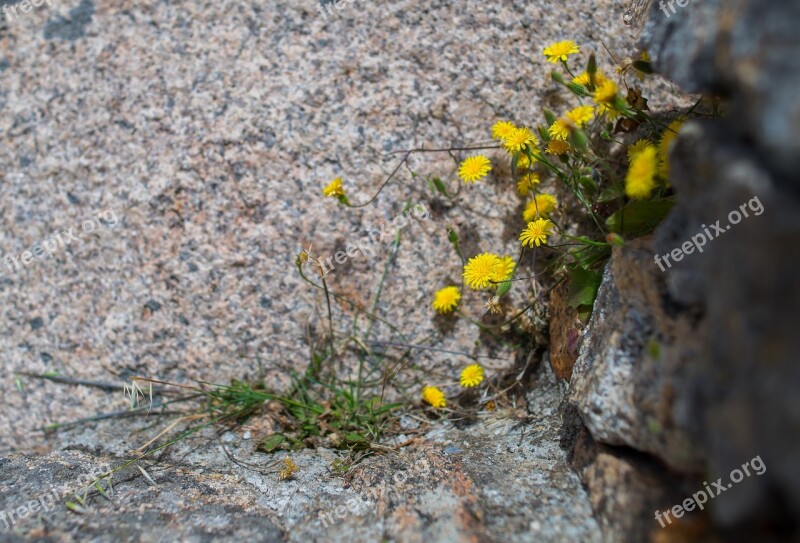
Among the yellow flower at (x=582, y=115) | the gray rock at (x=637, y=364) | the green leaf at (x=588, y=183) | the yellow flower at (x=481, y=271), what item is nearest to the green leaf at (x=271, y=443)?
the yellow flower at (x=481, y=271)

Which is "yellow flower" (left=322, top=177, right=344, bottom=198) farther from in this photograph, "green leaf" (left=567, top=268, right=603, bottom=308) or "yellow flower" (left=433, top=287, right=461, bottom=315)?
"green leaf" (left=567, top=268, right=603, bottom=308)

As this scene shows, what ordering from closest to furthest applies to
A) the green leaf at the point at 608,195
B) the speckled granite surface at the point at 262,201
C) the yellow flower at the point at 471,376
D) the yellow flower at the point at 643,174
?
the yellow flower at the point at 643,174 < the green leaf at the point at 608,195 < the yellow flower at the point at 471,376 < the speckled granite surface at the point at 262,201

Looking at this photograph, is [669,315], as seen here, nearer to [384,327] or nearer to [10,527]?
[384,327]

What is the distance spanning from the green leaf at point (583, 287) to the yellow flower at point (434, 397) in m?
0.61

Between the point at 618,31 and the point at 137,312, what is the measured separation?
Answer: 2206 mm

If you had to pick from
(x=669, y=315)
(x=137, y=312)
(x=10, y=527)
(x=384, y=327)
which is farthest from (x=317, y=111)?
(x=10, y=527)

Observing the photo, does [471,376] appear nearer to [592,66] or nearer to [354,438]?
[354,438]

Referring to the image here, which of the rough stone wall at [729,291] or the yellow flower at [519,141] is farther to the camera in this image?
the yellow flower at [519,141]

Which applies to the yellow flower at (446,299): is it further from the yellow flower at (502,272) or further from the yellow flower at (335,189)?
the yellow flower at (335,189)

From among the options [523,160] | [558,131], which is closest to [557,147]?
[558,131]

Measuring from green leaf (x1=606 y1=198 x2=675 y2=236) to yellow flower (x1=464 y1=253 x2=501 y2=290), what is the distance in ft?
1.48

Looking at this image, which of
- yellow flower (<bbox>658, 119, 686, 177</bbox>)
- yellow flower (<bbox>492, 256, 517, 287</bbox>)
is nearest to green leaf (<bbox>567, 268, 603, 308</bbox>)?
yellow flower (<bbox>492, 256, 517, 287</bbox>)

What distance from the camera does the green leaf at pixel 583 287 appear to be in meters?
2.11

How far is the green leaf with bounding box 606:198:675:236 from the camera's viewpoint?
6.70 ft
